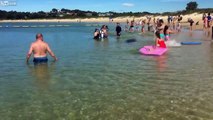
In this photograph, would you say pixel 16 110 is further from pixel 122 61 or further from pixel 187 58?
pixel 187 58

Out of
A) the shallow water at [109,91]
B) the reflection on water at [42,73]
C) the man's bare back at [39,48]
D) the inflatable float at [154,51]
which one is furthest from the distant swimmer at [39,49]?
the inflatable float at [154,51]

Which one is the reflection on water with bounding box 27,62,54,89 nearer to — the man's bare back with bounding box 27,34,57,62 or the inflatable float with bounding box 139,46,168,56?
the man's bare back with bounding box 27,34,57,62

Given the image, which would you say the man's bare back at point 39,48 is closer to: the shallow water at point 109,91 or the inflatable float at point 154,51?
the shallow water at point 109,91

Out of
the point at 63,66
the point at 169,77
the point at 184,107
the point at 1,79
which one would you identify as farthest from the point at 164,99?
the point at 63,66

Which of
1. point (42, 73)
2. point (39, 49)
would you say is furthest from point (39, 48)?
point (42, 73)

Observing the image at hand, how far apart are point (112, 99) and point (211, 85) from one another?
3083 mm

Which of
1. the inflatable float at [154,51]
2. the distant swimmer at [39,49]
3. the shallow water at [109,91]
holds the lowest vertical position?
the shallow water at [109,91]

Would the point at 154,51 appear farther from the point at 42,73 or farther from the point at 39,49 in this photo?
Result: the point at 42,73

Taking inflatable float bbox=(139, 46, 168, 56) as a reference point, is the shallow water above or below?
below

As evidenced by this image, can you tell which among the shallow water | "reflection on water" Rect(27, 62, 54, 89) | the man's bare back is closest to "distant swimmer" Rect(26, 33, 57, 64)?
the man's bare back

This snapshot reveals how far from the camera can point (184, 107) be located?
7652mm

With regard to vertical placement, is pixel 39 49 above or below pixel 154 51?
above

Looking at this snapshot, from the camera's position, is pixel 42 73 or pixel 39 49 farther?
pixel 39 49

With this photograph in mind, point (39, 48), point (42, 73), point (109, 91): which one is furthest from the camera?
point (39, 48)
